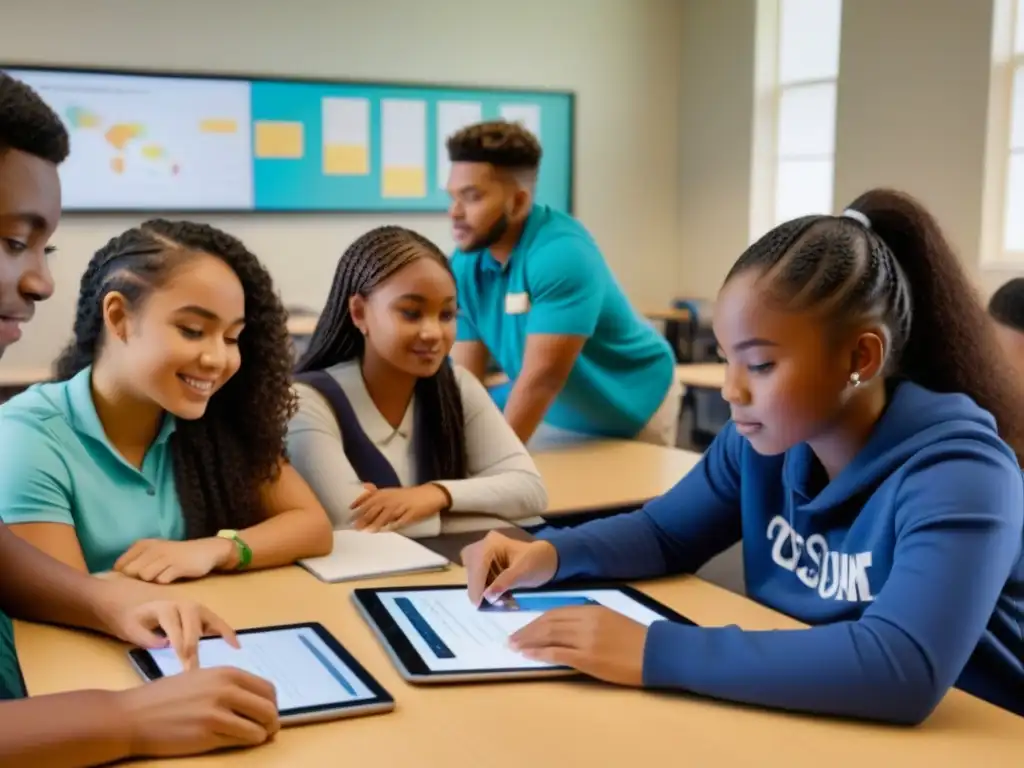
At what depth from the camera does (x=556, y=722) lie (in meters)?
1.07

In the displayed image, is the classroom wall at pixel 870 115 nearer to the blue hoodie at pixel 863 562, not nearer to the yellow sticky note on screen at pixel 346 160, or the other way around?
the yellow sticky note on screen at pixel 346 160

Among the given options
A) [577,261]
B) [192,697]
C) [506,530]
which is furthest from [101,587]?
[577,261]

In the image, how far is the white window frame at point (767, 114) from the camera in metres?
6.46

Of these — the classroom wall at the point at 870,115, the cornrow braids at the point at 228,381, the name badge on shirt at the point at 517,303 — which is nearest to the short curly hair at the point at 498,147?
the name badge on shirt at the point at 517,303

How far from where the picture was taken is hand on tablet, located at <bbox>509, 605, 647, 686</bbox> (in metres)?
1.15

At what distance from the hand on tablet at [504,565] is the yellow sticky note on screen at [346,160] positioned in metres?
4.74

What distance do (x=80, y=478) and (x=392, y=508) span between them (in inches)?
20.7

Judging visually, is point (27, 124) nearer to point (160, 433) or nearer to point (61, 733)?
point (61, 733)

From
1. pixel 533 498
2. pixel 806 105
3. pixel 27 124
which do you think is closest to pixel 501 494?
pixel 533 498

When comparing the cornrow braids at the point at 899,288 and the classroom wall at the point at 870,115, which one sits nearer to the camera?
the cornrow braids at the point at 899,288

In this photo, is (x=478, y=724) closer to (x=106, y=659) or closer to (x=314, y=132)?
(x=106, y=659)

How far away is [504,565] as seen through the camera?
1488 mm

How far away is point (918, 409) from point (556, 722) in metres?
0.58

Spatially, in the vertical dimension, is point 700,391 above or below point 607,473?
below
